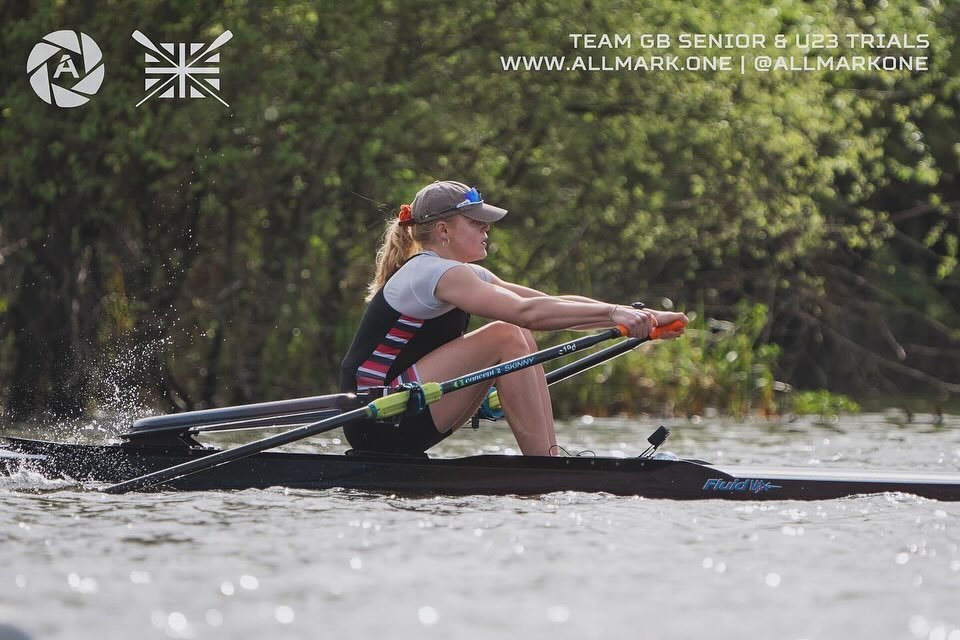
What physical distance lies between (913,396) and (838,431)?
6.21 m

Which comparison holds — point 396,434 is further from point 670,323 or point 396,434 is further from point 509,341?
point 670,323

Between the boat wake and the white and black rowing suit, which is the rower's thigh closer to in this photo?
the white and black rowing suit

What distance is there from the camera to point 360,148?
12.5m

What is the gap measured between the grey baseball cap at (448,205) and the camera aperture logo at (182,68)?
586 centimetres

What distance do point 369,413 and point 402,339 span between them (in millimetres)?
515

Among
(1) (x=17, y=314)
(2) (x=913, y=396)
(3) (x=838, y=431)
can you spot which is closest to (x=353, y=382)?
(3) (x=838, y=431)

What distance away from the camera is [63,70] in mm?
11719

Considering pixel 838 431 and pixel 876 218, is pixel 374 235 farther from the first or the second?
pixel 876 218

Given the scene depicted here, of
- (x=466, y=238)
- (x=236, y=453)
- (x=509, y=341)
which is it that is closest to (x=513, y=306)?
(x=509, y=341)

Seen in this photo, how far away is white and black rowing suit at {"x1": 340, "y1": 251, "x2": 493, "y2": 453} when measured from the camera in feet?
20.7

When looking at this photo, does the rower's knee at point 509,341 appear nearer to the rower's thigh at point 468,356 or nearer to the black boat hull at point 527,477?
the rower's thigh at point 468,356

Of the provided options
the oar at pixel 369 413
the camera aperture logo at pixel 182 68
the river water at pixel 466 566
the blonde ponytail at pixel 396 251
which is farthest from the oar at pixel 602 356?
the camera aperture logo at pixel 182 68

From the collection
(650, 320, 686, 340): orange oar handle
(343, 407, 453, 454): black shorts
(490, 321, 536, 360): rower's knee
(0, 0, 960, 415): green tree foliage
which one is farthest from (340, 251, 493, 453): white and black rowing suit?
(0, 0, 960, 415): green tree foliage

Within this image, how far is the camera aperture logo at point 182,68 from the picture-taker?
11844 mm
